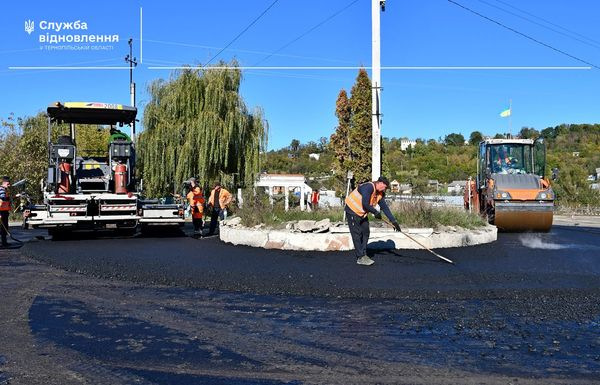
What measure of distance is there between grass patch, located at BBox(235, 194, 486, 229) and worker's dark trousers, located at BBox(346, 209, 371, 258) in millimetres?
2249

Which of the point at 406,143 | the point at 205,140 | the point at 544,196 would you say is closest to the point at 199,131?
the point at 205,140

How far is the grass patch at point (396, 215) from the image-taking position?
1179 centimetres

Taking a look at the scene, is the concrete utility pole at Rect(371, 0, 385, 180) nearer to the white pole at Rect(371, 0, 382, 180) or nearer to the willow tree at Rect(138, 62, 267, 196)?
the white pole at Rect(371, 0, 382, 180)

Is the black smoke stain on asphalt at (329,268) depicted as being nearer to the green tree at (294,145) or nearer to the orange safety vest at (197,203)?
the orange safety vest at (197,203)

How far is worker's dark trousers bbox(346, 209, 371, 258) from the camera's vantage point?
9344 millimetres

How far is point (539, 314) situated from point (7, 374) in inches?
197

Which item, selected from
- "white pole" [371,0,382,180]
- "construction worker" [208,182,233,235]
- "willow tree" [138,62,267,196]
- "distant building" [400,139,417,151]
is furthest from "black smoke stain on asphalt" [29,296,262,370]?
"distant building" [400,139,417,151]

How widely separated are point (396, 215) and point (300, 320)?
6.80 metres

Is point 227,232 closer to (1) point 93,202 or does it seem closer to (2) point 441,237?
(1) point 93,202

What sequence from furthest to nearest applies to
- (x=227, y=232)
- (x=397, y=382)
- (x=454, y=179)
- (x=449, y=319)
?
(x=454, y=179) < (x=227, y=232) < (x=449, y=319) < (x=397, y=382)

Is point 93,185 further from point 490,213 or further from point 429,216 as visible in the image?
point 490,213

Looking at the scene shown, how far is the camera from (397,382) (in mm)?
3949

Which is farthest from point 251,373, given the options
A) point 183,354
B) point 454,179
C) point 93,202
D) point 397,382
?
point 454,179

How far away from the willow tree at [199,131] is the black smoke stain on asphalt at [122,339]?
64.8ft
